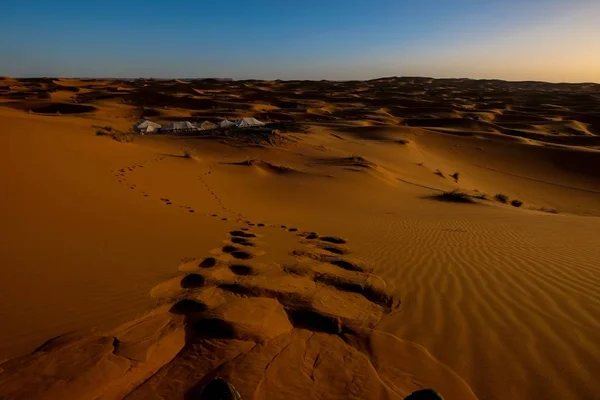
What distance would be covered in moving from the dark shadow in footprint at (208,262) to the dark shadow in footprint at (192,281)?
0.42 meters

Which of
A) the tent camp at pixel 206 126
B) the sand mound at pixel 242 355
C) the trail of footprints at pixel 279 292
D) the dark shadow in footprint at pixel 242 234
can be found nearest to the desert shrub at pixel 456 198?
the trail of footprints at pixel 279 292

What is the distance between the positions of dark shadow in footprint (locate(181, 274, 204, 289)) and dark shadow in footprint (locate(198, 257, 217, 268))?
0.42 metres

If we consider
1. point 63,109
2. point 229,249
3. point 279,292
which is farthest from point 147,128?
point 279,292

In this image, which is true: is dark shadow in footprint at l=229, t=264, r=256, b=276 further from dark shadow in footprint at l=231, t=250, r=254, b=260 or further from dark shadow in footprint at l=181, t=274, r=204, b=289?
dark shadow in footprint at l=181, t=274, r=204, b=289

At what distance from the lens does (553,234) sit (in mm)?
7766

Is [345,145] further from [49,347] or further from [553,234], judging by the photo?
[49,347]

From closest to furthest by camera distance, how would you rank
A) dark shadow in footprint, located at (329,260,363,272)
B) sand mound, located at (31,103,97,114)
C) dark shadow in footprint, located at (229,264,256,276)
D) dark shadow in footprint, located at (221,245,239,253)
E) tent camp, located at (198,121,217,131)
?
dark shadow in footprint, located at (229,264,256,276)
dark shadow in footprint, located at (329,260,363,272)
dark shadow in footprint, located at (221,245,239,253)
tent camp, located at (198,121,217,131)
sand mound, located at (31,103,97,114)

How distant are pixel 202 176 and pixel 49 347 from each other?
9413 millimetres

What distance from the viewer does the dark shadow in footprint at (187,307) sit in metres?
3.76

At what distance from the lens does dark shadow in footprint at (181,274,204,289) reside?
4.36m

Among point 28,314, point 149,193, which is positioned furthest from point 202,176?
point 28,314

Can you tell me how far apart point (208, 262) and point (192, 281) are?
658 mm

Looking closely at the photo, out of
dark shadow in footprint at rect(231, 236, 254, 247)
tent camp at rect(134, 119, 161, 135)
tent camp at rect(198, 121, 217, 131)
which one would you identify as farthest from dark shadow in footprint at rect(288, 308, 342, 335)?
tent camp at rect(134, 119, 161, 135)

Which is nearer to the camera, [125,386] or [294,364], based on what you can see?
[125,386]
